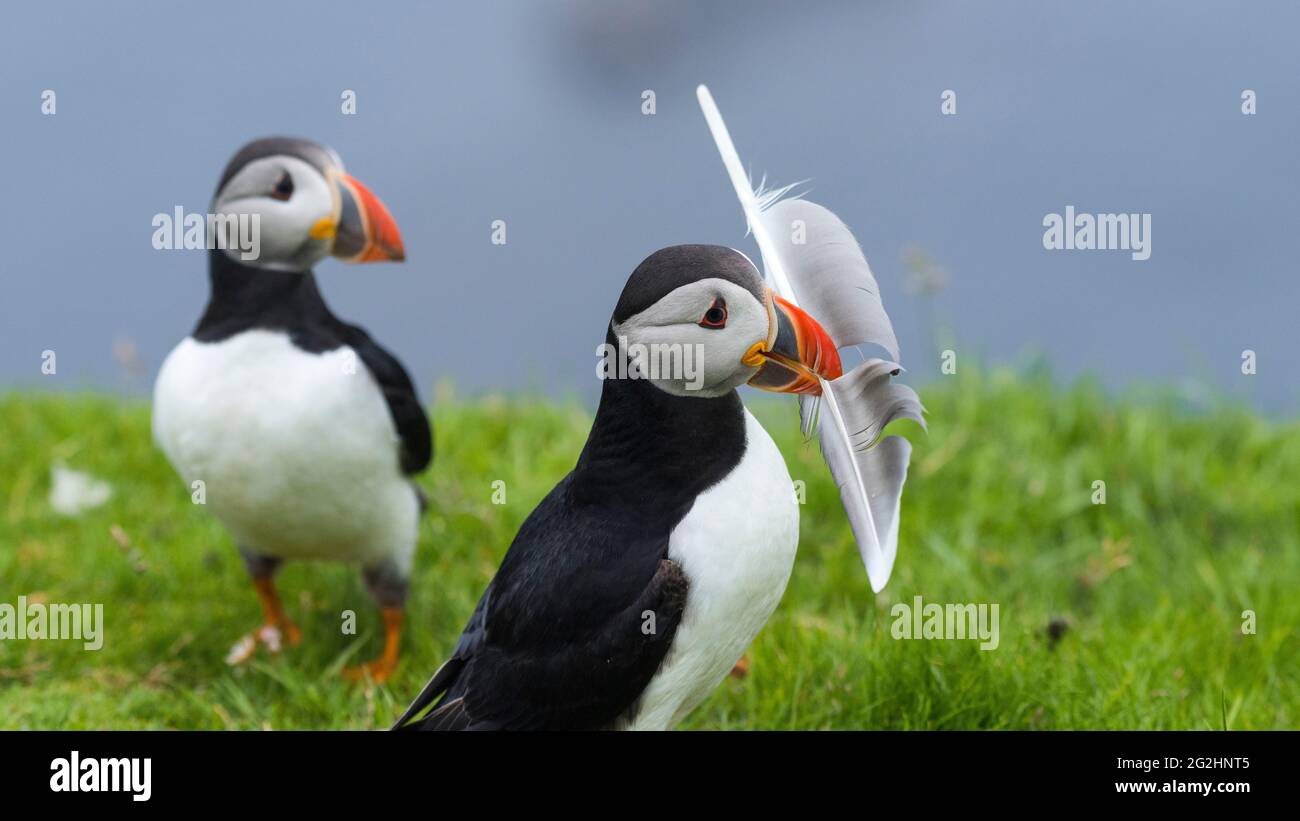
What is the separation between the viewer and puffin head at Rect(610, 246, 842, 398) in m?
2.83

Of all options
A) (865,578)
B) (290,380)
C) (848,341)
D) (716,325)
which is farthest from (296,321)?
(865,578)

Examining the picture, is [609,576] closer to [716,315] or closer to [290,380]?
[716,315]

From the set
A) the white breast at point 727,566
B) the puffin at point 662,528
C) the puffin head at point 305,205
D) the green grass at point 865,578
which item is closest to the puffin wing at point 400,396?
the puffin head at point 305,205

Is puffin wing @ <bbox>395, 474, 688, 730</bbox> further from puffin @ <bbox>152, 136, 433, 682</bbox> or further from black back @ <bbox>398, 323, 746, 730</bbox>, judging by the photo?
puffin @ <bbox>152, 136, 433, 682</bbox>

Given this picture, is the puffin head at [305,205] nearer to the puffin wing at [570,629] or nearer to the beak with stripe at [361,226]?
the beak with stripe at [361,226]

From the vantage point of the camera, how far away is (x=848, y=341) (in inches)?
118

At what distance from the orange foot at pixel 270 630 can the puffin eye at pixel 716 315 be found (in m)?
2.67

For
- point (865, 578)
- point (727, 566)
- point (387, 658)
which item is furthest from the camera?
point (865, 578)

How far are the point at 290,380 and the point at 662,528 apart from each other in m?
1.78

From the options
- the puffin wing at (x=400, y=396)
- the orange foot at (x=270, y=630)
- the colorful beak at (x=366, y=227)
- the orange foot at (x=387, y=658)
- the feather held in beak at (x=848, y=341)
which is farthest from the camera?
the orange foot at (x=270, y=630)

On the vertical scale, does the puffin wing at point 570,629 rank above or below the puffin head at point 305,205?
below

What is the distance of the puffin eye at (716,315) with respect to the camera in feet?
9.30

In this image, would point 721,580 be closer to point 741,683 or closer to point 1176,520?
point 741,683

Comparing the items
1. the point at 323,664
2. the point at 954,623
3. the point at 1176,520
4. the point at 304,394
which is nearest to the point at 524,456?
the point at 323,664
